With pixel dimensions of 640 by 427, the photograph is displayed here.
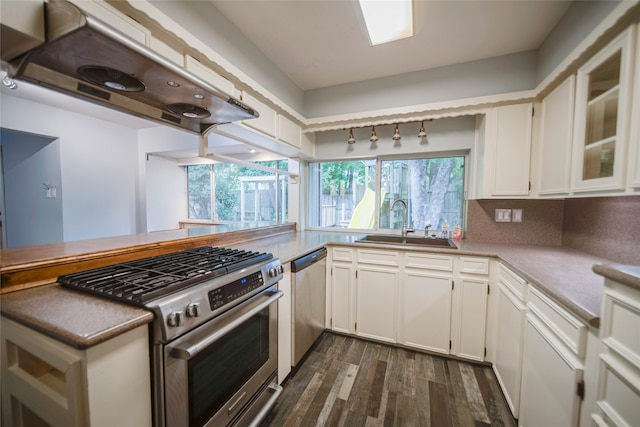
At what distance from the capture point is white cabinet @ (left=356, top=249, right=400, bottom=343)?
82.8 inches

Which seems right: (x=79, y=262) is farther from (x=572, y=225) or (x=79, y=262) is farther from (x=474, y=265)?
(x=572, y=225)

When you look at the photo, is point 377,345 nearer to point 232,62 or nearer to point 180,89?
point 180,89

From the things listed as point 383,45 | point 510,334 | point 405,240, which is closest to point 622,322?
point 510,334

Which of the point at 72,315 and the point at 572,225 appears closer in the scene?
the point at 72,315

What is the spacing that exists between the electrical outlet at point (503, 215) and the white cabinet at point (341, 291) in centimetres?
143

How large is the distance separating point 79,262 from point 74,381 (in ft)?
2.13

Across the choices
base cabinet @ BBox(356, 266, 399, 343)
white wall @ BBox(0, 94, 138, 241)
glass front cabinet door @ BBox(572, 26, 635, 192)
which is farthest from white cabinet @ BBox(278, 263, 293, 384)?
white wall @ BBox(0, 94, 138, 241)

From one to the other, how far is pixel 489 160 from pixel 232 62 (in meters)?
2.21

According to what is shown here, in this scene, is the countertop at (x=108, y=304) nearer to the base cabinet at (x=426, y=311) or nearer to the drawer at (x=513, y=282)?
the drawer at (x=513, y=282)

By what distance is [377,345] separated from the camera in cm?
217

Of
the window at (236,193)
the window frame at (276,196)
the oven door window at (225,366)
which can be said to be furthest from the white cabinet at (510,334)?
the window at (236,193)

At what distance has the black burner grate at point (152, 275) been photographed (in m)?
0.83

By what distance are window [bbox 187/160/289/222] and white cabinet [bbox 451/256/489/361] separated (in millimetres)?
2569

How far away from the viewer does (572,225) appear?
77.9 inches
